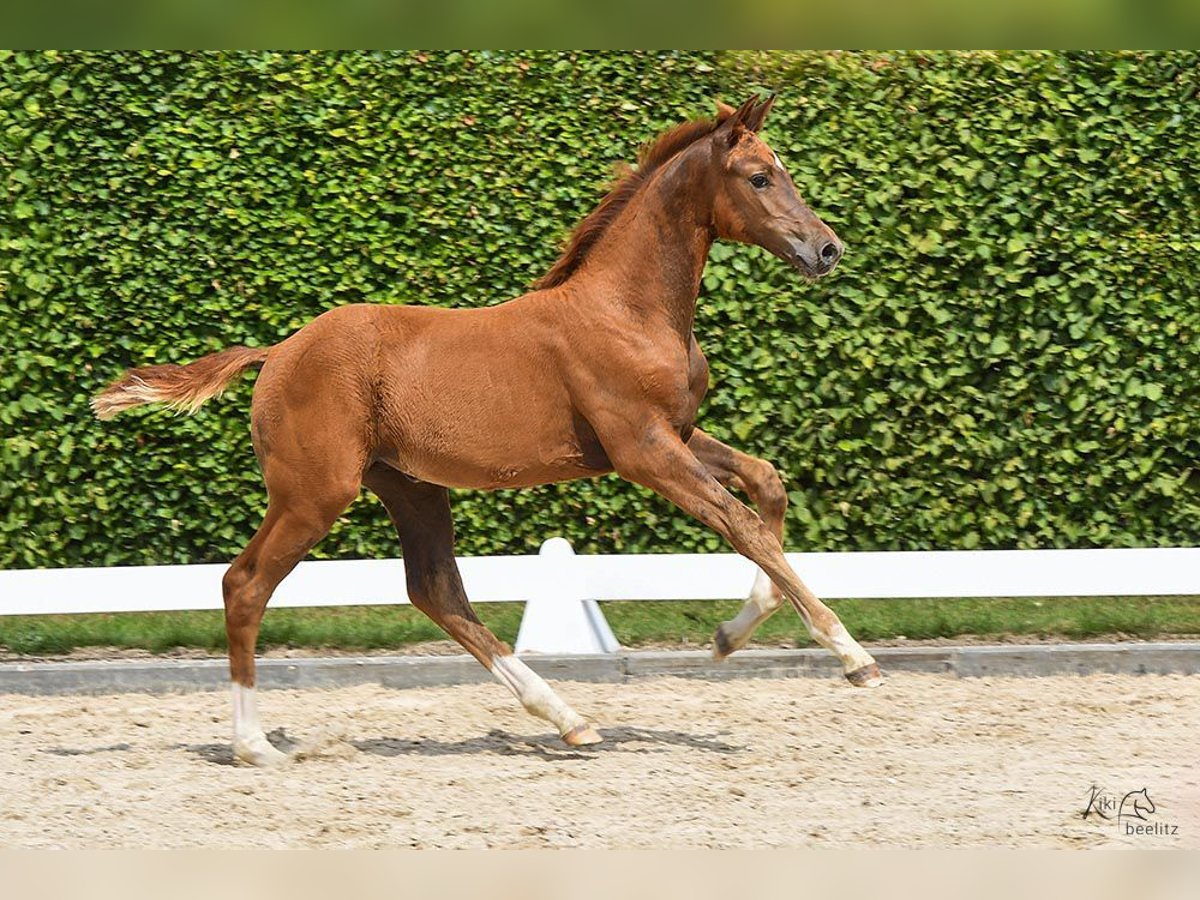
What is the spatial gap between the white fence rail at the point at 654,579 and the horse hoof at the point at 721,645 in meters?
1.43

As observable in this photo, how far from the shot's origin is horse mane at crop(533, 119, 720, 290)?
15.8ft

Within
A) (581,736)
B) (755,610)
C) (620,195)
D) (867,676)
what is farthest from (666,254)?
(581,736)

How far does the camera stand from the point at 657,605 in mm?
7559

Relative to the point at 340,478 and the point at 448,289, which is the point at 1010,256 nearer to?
the point at 448,289

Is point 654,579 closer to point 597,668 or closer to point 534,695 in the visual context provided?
point 597,668

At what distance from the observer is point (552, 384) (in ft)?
15.3

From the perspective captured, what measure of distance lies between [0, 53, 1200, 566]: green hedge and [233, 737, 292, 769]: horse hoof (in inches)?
91.0

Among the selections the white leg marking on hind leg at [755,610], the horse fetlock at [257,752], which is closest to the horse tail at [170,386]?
the horse fetlock at [257,752]

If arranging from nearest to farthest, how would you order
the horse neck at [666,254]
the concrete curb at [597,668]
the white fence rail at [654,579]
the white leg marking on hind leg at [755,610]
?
the horse neck at [666,254]
the white leg marking on hind leg at [755,610]
the concrete curb at [597,668]
the white fence rail at [654,579]

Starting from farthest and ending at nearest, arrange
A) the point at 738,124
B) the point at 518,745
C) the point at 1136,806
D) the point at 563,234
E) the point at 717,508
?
the point at 563,234 → the point at 518,745 → the point at 738,124 → the point at 717,508 → the point at 1136,806

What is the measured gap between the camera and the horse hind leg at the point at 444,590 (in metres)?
4.93

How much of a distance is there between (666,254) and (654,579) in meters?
2.07

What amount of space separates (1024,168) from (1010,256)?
0.42 metres

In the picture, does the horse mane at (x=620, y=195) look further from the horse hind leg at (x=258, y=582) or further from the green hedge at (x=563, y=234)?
the green hedge at (x=563, y=234)
